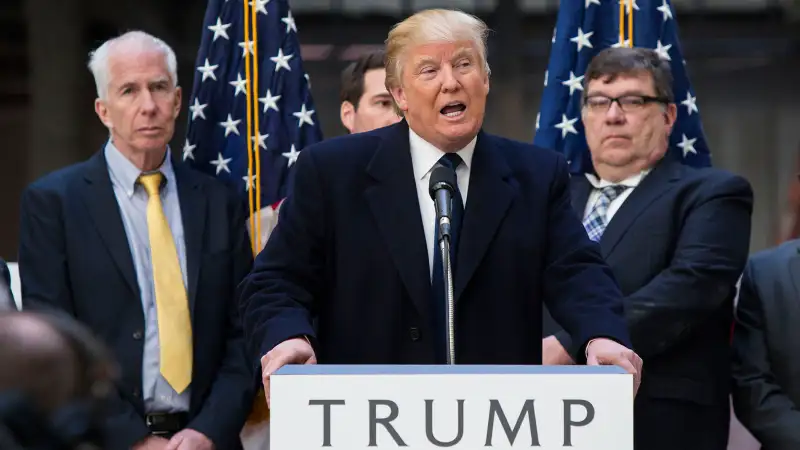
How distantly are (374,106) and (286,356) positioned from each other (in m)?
2.08

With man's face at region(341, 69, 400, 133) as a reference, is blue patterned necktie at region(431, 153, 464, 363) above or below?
below

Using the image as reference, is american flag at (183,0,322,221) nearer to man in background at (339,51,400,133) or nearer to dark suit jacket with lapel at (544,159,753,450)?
man in background at (339,51,400,133)

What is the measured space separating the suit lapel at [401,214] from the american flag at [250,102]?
61.8 inches

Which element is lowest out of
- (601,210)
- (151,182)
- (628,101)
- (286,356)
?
(286,356)

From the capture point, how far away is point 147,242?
12.9ft

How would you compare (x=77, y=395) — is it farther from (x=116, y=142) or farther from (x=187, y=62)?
(x=187, y=62)

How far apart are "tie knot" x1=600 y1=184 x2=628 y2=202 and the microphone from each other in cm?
140

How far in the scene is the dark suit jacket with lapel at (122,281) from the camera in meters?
3.80

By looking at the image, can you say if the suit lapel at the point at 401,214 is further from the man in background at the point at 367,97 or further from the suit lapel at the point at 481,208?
the man in background at the point at 367,97

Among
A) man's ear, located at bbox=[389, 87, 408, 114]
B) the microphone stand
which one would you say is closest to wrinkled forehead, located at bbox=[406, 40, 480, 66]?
man's ear, located at bbox=[389, 87, 408, 114]

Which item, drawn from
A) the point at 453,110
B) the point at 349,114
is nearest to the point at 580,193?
the point at 349,114

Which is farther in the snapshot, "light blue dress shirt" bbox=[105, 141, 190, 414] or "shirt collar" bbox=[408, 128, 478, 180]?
"light blue dress shirt" bbox=[105, 141, 190, 414]

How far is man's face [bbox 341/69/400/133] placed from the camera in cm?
464

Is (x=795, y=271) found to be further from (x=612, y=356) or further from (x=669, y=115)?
(x=612, y=356)
